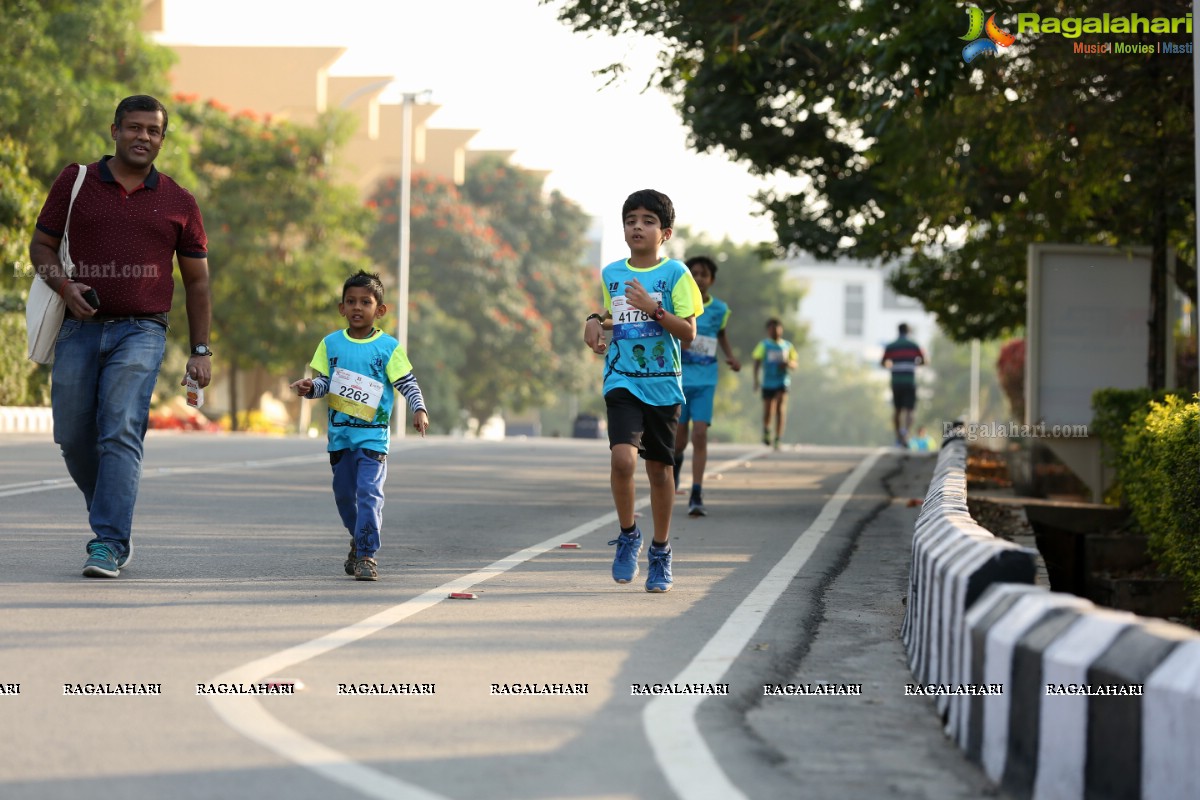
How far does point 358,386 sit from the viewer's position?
29.8 ft

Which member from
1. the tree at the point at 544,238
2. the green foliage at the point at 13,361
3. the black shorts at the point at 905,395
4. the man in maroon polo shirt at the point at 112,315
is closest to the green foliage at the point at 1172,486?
the man in maroon polo shirt at the point at 112,315

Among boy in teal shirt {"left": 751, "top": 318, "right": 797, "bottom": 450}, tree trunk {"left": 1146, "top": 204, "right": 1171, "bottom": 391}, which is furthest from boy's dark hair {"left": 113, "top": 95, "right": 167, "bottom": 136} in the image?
boy in teal shirt {"left": 751, "top": 318, "right": 797, "bottom": 450}

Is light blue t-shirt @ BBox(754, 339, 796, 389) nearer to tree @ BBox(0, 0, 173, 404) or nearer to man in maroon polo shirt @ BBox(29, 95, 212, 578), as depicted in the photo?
tree @ BBox(0, 0, 173, 404)

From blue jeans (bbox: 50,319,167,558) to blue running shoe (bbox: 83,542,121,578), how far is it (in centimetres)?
4

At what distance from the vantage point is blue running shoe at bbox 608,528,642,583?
8891mm

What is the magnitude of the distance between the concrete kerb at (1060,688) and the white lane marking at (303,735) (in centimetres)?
158

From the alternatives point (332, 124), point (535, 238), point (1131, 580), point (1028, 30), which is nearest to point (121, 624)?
point (1131, 580)

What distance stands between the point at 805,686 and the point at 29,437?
16.8 metres

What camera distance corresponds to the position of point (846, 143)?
90.9 feet

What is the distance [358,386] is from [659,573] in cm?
175

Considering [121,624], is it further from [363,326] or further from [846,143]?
[846,143]

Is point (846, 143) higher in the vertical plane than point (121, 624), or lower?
higher

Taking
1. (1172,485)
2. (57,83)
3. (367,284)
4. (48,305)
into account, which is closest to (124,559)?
(48,305)

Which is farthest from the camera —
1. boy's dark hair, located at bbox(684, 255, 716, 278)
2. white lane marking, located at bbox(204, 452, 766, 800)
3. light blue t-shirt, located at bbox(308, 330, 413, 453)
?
boy's dark hair, located at bbox(684, 255, 716, 278)
